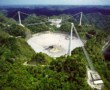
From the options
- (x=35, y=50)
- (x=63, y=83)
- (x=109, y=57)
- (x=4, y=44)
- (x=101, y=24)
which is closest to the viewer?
(x=63, y=83)

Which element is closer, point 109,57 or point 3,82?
point 3,82

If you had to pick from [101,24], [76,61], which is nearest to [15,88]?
[76,61]

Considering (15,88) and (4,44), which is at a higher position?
(15,88)

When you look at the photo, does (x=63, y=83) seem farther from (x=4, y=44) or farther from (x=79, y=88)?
(x=4, y=44)

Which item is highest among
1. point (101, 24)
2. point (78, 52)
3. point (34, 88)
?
point (34, 88)

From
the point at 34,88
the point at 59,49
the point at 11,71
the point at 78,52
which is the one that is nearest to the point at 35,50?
the point at 59,49

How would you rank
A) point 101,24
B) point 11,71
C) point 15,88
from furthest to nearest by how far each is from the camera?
point 101,24
point 11,71
point 15,88

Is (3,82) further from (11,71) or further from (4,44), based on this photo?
(4,44)

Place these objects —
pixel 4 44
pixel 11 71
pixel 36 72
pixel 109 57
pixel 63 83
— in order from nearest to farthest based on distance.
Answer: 1. pixel 63 83
2. pixel 11 71
3. pixel 36 72
4. pixel 4 44
5. pixel 109 57

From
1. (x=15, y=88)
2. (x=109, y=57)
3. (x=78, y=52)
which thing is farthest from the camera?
(x=109, y=57)
